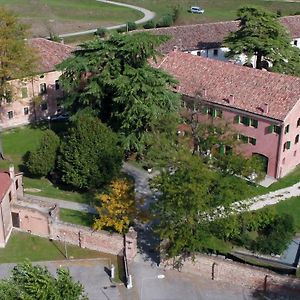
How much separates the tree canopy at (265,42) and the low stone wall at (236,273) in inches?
1279

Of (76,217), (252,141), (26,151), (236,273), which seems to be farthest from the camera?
(26,151)

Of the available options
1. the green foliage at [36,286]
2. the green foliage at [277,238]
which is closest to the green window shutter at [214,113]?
the green foliage at [277,238]

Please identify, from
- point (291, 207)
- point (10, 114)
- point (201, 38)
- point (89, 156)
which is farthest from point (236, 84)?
point (201, 38)

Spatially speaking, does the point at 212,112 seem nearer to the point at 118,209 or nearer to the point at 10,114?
the point at 118,209

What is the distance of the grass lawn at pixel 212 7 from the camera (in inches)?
4717

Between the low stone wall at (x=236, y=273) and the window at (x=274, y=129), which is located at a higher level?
the window at (x=274, y=129)

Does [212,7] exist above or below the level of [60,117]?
above

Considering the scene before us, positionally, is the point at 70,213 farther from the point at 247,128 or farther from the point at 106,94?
the point at 247,128

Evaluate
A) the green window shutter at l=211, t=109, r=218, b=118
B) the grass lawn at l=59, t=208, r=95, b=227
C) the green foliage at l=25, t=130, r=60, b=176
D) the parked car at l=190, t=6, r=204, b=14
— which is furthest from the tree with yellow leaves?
the parked car at l=190, t=6, r=204, b=14

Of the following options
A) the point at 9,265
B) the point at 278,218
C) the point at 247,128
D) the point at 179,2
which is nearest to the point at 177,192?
the point at 278,218

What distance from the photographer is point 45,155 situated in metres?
54.1

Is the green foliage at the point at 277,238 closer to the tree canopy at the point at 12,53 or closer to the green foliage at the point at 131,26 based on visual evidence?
the tree canopy at the point at 12,53

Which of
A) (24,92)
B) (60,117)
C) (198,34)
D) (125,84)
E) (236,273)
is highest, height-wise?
(125,84)

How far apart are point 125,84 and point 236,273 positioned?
67.1 ft
